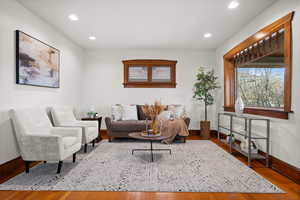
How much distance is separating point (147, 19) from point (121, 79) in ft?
8.44

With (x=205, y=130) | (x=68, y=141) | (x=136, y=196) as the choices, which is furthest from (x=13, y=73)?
(x=205, y=130)

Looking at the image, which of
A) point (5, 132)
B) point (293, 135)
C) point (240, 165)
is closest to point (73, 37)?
point (5, 132)

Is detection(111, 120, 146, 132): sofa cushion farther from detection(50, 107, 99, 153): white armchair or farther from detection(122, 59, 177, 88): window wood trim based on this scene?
detection(122, 59, 177, 88): window wood trim

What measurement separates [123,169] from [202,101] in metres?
3.71

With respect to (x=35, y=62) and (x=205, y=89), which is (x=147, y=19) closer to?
(x=35, y=62)

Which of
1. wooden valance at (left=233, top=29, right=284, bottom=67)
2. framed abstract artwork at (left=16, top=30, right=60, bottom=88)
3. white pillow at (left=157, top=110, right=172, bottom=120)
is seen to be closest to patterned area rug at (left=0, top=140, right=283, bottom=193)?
white pillow at (left=157, top=110, right=172, bottom=120)

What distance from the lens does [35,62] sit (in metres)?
3.27

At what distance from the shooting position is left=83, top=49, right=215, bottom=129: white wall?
227 inches

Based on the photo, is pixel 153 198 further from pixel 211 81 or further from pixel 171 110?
pixel 211 81

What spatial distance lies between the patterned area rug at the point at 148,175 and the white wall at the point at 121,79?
242cm

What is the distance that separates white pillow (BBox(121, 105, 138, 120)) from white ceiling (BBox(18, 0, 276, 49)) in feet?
6.04

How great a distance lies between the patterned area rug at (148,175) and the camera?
222 cm

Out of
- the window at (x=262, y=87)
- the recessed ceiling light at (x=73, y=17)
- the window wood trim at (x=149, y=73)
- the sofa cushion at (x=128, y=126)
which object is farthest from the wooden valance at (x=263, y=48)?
the recessed ceiling light at (x=73, y=17)

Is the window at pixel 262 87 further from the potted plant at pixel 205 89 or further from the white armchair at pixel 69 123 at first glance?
the white armchair at pixel 69 123
